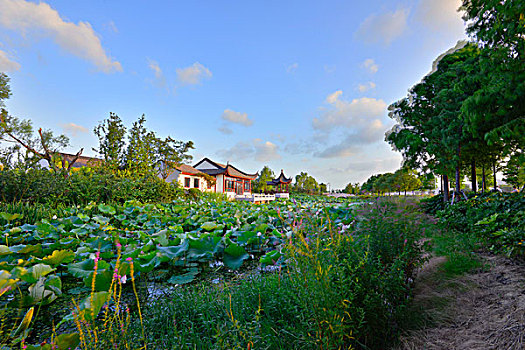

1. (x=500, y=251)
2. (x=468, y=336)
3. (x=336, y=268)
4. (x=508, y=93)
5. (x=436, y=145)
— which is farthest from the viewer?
(x=436, y=145)

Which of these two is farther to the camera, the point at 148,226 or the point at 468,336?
the point at 148,226

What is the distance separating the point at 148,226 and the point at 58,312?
101 inches

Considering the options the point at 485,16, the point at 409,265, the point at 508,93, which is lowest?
the point at 409,265

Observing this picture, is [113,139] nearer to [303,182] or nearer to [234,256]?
[234,256]

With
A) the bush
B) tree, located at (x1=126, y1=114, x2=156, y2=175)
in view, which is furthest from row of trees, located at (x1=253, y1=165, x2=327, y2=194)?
the bush

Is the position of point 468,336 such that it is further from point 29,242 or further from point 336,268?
point 29,242

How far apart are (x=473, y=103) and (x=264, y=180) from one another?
123 ft

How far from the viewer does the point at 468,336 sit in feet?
4.92

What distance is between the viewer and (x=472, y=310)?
181cm

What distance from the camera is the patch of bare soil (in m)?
1.44

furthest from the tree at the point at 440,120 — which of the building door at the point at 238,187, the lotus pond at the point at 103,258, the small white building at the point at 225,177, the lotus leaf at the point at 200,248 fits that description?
the building door at the point at 238,187

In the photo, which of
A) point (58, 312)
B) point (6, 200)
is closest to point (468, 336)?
point (58, 312)

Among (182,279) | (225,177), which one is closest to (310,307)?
(182,279)

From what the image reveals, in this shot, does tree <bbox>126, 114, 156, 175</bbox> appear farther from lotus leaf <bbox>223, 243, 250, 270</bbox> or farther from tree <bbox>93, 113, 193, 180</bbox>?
lotus leaf <bbox>223, 243, 250, 270</bbox>
